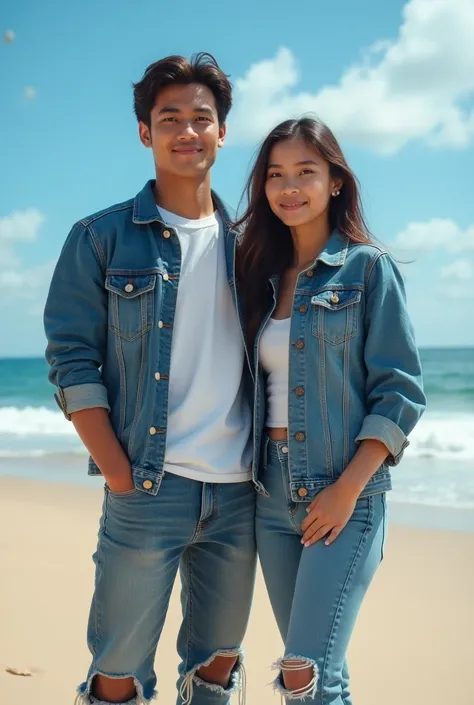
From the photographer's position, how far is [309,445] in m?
2.61

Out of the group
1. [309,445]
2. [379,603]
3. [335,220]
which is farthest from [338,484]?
[379,603]

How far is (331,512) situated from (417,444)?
999cm

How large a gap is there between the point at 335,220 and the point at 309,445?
829 millimetres

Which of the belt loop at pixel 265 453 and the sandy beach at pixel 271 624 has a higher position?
the belt loop at pixel 265 453

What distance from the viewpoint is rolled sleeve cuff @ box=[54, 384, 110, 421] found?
8.44 feet

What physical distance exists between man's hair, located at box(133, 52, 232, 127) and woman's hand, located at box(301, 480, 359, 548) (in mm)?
1466

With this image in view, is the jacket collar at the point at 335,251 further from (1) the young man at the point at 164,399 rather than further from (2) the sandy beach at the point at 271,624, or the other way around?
(2) the sandy beach at the point at 271,624

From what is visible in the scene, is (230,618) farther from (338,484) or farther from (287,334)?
(287,334)

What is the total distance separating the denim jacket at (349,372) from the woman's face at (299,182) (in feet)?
0.77

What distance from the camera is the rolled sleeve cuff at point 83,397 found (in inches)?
101

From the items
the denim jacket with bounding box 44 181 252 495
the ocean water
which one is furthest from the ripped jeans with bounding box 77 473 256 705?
the ocean water

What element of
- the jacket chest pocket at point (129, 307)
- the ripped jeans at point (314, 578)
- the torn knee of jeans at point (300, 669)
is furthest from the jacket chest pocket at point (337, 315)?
the torn knee of jeans at point (300, 669)

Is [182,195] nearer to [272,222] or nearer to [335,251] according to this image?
[272,222]

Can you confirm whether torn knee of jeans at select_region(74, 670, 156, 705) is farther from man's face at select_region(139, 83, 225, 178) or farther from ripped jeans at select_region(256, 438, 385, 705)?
man's face at select_region(139, 83, 225, 178)
